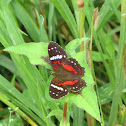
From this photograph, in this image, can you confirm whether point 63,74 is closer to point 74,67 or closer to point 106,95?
point 74,67


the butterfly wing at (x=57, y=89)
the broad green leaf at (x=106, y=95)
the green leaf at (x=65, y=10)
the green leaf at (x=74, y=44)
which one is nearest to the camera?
the butterfly wing at (x=57, y=89)

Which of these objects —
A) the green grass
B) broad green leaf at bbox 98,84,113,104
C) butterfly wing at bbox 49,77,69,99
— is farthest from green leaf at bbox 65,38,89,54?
broad green leaf at bbox 98,84,113,104

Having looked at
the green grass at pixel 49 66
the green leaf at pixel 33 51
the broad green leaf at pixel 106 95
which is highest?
the green leaf at pixel 33 51

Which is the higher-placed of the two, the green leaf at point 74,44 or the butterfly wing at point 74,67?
the green leaf at point 74,44

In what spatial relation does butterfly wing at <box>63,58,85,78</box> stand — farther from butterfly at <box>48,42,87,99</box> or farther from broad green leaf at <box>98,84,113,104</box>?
broad green leaf at <box>98,84,113,104</box>

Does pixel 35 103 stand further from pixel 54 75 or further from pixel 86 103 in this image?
pixel 86 103

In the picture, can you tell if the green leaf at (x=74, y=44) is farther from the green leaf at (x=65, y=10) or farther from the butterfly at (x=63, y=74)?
the green leaf at (x=65, y=10)

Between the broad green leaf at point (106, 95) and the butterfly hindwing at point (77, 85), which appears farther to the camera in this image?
the broad green leaf at point (106, 95)

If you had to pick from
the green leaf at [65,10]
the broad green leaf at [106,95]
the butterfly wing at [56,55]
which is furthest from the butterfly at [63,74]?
the broad green leaf at [106,95]
